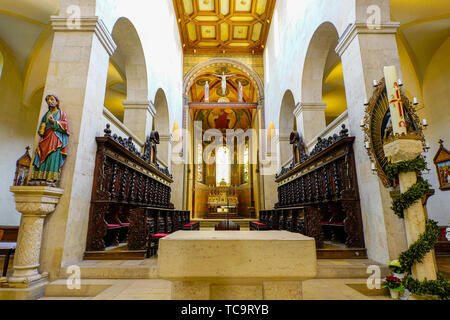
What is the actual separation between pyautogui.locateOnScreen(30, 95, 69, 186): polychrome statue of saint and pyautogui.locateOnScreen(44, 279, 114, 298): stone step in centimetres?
134

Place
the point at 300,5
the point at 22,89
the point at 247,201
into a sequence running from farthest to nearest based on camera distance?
the point at 247,201 < the point at 22,89 < the point at 300,5

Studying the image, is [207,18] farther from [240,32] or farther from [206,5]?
[240,32]

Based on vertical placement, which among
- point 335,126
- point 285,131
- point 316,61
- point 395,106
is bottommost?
point 395,106

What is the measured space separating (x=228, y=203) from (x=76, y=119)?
419 cm

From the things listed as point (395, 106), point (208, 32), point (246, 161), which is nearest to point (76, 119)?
point (395, 106)

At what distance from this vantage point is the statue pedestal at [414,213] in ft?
7.02

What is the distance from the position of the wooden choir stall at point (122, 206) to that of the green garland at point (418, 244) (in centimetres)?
356

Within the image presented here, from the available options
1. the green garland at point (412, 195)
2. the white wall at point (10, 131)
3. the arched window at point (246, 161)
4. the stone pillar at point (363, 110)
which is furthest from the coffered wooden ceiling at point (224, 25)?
the green garland at point (412, 195)

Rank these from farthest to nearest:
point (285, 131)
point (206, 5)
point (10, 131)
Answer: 1. point (206, 5)
2. point (285, 131)
3. point (10, 131)

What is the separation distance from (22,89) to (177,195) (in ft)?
24.4

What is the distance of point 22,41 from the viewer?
7941 mm

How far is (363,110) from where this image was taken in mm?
3982
